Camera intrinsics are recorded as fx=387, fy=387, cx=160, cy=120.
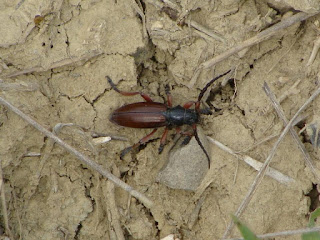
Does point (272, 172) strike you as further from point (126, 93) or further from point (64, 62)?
point (64, 62)

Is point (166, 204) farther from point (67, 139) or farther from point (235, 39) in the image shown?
point (235, 39)

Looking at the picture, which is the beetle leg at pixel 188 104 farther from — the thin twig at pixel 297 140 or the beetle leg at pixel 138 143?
the thin twig at pixel 297 140

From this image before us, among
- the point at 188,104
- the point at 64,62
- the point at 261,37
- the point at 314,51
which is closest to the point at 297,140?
the point at 314,51

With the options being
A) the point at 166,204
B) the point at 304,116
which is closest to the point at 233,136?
the point at 304,116

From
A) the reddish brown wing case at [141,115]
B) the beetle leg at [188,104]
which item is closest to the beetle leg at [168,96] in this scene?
the reddish brown wing case at [141,115]

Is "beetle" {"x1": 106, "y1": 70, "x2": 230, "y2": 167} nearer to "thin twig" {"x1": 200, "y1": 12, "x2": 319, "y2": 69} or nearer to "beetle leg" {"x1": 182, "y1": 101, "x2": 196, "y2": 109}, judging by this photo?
"beetle leg" {"x1": 182, "y1": 101, "x2": 196, "y2": 109}

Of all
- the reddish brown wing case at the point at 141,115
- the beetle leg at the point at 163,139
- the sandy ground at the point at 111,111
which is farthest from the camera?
the beetle leg at the point at 163,139

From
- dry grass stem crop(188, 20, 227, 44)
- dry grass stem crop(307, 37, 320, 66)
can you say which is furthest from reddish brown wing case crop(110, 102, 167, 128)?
dry grass stem crop(307, 37, 320, 66)
